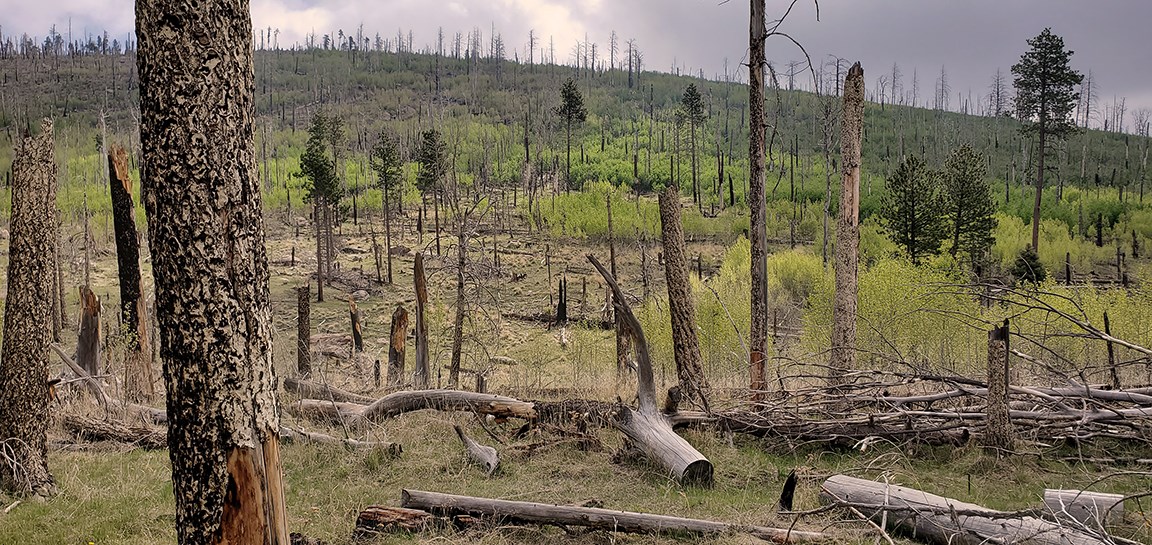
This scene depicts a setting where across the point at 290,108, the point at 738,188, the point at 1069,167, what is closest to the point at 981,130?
the point at 1069,167

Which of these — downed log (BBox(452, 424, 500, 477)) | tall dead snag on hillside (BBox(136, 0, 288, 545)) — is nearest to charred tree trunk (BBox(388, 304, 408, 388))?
downed log (BBox(452, 424, 500, 477))

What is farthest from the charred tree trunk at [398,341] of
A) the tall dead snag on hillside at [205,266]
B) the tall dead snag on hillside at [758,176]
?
the tall dead snag on hillside at [205,266]

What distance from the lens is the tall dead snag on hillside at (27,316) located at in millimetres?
6930

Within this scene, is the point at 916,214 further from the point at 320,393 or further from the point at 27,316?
the point at 27,316

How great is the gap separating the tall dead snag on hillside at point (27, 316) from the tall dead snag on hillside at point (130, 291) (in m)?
5.30

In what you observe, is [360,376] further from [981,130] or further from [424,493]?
[981,130]

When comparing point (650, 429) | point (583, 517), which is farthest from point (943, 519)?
point (650, 429)

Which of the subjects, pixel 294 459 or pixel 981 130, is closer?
pixel 294 459

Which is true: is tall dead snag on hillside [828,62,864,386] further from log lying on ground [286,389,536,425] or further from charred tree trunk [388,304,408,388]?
charred tree trunk [388,304,408,388]

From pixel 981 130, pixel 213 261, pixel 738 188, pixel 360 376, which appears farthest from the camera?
pixel 981 130

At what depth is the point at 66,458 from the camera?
336 inches

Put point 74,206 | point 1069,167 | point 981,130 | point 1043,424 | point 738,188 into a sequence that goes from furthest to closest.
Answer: point 981,130 < point 1069,167 < point 738,188 < point 74,206 < point 1043,424

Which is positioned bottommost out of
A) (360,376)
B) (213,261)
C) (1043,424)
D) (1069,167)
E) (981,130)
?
(360,376)

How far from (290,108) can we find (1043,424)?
11758cm
